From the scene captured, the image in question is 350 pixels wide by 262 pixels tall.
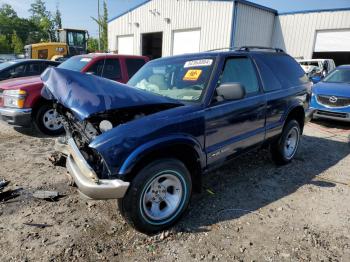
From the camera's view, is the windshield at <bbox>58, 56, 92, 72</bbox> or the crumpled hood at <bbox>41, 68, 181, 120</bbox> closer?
the crumpled hood at <bbox>41, 68, 181, 120</bbox>

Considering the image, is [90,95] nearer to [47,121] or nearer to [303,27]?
[47,121]

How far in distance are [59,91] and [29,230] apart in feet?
4.99

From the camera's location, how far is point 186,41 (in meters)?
18.7

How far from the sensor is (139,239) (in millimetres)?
2863

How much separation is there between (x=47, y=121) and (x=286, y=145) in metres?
5.01

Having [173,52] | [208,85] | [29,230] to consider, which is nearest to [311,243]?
[208,85]

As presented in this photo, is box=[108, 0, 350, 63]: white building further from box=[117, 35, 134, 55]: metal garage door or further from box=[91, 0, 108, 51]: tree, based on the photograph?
box=[91, 0, 108, 51]: tree

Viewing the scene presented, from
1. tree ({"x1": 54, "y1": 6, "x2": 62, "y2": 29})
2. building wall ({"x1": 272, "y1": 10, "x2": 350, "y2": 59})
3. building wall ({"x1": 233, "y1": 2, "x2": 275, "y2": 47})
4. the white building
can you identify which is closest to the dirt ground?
building wall ({"x1": 233, "y1": 2, "x2": 275, "y2": 47})

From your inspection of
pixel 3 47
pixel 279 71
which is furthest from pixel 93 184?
pixel 3 47

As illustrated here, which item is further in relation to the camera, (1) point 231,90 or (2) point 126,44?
(2) point 126,44

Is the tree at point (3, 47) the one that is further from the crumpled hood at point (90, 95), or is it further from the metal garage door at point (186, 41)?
the crumpled hood at point (90, 95)

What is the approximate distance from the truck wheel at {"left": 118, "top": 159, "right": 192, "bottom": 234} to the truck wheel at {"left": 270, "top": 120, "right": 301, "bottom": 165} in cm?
227

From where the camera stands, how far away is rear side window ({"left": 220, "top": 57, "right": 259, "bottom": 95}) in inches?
140

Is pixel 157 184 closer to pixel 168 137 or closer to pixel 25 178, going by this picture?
pixel 168 137
